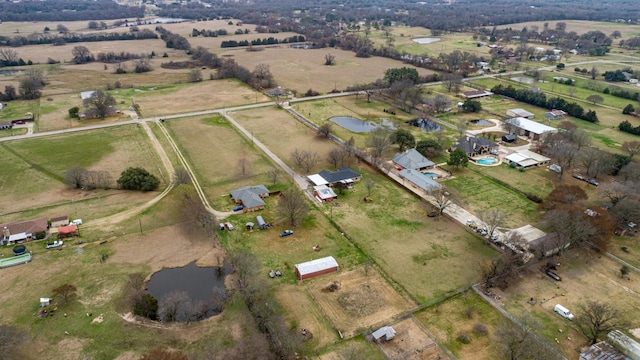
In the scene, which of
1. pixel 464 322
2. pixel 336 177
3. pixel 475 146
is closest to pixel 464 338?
pixel 464 322

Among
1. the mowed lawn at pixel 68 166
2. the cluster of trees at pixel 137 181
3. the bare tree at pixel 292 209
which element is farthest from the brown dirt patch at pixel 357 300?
the mowed lawn at pixel 68 166

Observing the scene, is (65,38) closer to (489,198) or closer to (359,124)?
(359,124)

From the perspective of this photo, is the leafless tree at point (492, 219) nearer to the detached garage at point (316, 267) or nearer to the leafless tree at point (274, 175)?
the detached garage at point (316, 267)

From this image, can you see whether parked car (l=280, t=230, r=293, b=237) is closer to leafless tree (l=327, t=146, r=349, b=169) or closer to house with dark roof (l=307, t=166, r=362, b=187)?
house with dark roof (l=307, t=166, r=362, b=187)

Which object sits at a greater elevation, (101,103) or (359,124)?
(101,103)

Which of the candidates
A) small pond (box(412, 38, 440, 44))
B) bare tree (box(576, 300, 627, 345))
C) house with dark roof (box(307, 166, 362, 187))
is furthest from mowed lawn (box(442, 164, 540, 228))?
small pond (box(412, 38, 440, 44))

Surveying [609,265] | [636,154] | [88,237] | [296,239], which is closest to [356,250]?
[296,239]
